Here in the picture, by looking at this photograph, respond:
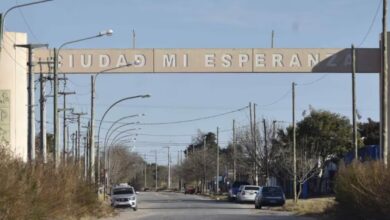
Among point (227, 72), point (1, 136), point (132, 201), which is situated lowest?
point (132, 201)

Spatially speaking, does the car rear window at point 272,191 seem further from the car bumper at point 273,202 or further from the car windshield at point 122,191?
the car windshield at point 122,191

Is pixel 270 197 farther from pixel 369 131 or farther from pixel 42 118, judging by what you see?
pixel 369 131

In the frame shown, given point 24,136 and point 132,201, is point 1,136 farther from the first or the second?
point 132,201

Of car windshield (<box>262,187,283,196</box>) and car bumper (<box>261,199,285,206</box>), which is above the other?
car windshield (<box>262,187,283,196</box>)

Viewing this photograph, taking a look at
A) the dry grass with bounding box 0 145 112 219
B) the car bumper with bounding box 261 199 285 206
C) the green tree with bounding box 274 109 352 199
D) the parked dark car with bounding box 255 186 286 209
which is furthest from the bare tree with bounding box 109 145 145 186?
the dry grass with bounding box 0 145 112 219

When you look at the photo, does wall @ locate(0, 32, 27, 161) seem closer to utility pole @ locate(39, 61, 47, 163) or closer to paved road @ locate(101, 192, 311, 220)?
utility pole @ locate(39, 61, 47, 163)

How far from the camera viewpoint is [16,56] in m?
48.5

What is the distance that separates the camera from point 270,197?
5500 centimetres

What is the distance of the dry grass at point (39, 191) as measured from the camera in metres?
23.3

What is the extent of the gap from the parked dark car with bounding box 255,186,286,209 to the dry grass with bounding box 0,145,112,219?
53.5 feet

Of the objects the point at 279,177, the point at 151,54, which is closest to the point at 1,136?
the point at 151,54

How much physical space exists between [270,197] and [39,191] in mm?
29005

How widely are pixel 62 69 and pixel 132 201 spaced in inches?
531

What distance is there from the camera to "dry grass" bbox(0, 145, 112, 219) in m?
23.3
